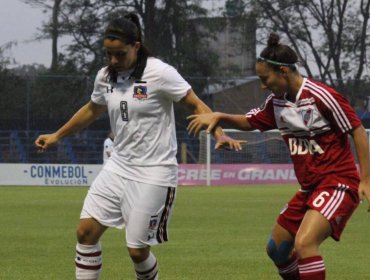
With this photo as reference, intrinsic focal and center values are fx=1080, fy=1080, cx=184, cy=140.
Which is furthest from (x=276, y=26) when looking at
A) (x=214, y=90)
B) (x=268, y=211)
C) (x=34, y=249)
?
(x=34, y=249)

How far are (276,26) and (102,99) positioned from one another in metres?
51.7

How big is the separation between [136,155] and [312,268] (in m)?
1.64

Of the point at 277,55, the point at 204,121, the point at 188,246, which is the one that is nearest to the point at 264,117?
the point at 277,55

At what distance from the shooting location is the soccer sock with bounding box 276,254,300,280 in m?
8.97

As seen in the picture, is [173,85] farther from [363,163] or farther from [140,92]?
[363,163]

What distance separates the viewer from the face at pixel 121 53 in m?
8.22

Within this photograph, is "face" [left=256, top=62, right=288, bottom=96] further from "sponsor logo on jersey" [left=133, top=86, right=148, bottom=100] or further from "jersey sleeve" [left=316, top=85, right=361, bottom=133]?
"sponsor logo on jersey" [left=133, top=86, right=148, bottom=100]

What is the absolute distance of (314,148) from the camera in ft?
27.4

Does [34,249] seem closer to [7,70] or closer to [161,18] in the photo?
[7,70]

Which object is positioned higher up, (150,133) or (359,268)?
(150,133)

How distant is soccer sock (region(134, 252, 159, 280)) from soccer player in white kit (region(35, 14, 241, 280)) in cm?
4

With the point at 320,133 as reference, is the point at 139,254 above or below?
below

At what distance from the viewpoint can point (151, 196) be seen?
8453 millimetres

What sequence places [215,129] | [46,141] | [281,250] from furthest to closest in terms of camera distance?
[46,141]
[281,250]
[215,129]
